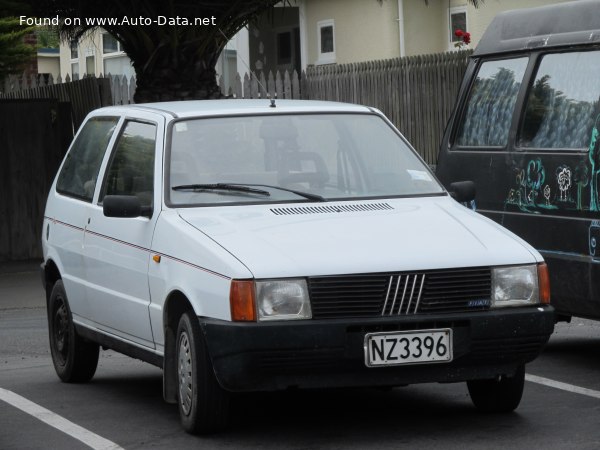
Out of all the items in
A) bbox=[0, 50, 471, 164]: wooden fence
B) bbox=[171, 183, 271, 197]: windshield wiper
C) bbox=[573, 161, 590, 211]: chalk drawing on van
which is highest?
bbox=[0, 50, 471, 164]: wooden fence

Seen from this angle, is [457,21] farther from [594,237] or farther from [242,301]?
[242,301]

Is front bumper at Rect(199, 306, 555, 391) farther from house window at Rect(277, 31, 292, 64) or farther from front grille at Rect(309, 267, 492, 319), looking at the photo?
house window at Rect(277, 31, 292, 64)

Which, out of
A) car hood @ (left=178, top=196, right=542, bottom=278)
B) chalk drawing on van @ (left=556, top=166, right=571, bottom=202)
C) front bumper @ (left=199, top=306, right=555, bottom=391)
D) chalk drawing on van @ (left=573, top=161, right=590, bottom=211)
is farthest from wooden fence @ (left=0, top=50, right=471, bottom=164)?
front bumper @ (left=199, top=306, right=555, bottom=391)

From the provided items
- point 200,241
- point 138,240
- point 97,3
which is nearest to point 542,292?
point 200,241

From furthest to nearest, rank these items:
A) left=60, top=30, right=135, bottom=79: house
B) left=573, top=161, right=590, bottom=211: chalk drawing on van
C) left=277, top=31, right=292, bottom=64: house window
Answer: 1. left=60, top=30, right=135, bottom=79: house
2. left=277, top=31, right=292, bottom=64: house window
3. left=573, top=161, right=590, bottom=211: chalk drawing on van

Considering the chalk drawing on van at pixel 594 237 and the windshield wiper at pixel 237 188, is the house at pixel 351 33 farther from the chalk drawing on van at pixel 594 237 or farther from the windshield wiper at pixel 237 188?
the windshield wiper at pixel 237 188

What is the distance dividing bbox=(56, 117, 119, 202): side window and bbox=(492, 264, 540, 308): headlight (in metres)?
2.93

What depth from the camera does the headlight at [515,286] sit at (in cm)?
721

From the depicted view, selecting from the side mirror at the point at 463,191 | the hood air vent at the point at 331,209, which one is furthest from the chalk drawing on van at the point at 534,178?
the hood air vent at the point at 331,209

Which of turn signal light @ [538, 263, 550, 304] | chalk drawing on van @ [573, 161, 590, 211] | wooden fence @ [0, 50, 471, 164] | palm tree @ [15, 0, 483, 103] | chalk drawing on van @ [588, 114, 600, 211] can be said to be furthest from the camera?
wooden fence @ [0, 50, 471, 164]

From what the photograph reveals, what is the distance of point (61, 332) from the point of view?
9.67 meters

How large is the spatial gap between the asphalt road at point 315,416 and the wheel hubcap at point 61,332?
19cm

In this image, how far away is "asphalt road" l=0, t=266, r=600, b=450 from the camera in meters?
7.29

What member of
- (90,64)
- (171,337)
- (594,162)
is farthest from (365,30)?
(171,337)
